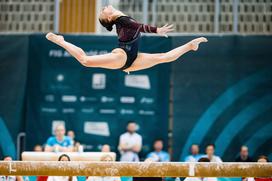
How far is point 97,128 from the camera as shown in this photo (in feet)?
48.9

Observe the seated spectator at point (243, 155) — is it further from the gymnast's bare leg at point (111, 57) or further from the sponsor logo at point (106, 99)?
the gymnast's bare leg at point (111, 57)

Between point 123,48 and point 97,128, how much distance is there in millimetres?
6505

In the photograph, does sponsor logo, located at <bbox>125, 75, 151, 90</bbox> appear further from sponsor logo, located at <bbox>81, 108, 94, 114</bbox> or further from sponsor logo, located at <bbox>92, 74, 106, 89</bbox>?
sponsor logo, located at <bbox>81, 108, 94, 114</bbox>

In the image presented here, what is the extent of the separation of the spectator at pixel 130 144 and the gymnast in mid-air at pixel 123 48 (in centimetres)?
576

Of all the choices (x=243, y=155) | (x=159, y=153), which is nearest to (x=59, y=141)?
(x=159, y=153)

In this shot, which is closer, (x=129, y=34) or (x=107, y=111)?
(x=129, y=34)

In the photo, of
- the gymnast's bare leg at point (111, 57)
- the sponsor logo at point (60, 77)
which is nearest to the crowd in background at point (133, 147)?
the sponsor logo at point (60, 77)

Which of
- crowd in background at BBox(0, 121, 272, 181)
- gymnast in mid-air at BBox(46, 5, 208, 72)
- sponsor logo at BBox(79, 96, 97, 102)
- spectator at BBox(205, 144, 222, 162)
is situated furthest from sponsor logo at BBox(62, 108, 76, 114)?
gymnast in mid-air at BBox(46, 5, 208, 72)

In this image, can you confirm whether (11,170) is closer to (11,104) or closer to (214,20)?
(11,104)

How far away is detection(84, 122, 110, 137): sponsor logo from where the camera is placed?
14859 millimetres

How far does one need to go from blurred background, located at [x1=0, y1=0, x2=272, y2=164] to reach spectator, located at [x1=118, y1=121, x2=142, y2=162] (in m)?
0.31

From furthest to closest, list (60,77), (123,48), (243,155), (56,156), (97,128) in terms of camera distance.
A: 1. (60,77)
2. (97,128)
3. (243,155)
4. (56,156)
5. (123,48)

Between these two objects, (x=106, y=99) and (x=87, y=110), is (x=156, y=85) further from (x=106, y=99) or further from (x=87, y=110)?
(x=87, y=110)

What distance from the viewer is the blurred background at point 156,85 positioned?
14.7 metres
